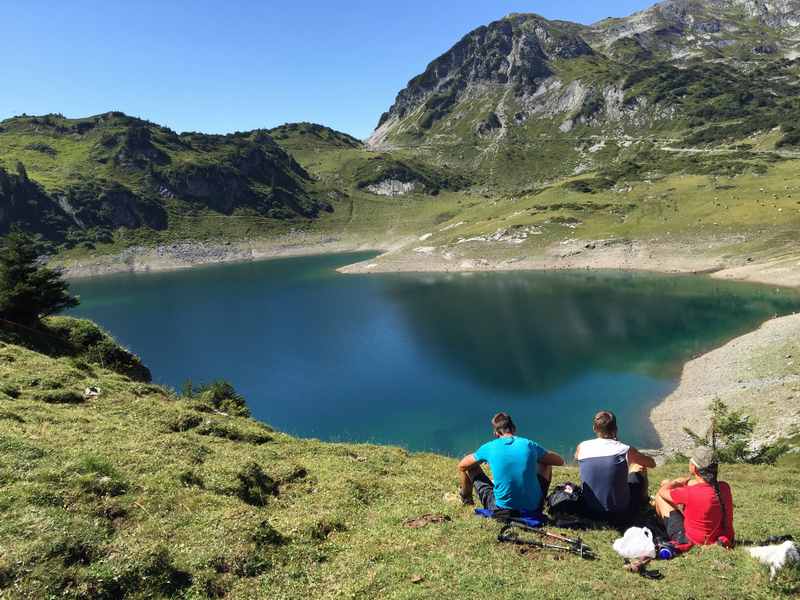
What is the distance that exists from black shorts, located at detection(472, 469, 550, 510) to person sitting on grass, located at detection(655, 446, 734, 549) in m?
2.31

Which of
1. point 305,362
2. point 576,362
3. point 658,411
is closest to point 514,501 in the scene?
point 658,411

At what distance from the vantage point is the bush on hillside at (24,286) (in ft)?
75.3

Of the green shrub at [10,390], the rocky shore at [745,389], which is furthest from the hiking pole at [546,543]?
the rocky shore at [745,389]

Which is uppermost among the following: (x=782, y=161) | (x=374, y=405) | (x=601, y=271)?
(x=782, y=161)

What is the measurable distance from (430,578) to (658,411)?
1432 inches

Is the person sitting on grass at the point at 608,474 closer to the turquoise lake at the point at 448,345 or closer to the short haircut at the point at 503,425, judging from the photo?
the short haircut at the point at 503,425

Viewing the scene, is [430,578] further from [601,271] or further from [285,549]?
[601,271]

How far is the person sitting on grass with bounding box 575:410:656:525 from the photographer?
9.36m

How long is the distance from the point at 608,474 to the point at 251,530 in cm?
692

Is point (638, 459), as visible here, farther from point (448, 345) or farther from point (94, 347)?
point (448, 345)

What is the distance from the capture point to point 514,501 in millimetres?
9305

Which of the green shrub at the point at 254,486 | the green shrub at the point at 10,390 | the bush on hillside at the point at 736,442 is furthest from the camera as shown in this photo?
the bush on hillside at the point at 736,442

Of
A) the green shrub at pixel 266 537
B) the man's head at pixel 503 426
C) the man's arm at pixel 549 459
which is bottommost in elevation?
the green shrub at pixel 266 537

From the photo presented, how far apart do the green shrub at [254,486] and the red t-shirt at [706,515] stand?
29.2 feet
